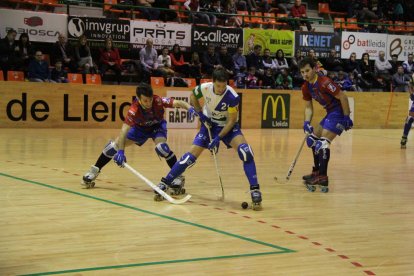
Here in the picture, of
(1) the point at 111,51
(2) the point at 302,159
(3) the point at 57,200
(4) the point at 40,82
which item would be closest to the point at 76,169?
(3) the point at 57,200

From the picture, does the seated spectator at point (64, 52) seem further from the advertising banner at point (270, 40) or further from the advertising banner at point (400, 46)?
the advertising banner at point (400, 46)

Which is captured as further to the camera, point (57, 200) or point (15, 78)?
point (15, 78)


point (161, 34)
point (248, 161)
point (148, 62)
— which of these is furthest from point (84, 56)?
point (248, 161)

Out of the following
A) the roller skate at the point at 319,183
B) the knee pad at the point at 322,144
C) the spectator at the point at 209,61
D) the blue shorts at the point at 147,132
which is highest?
the spectator at the point at 209,61

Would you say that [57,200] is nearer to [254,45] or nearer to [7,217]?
[7,217]

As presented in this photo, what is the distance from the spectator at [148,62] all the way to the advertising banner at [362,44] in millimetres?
8745

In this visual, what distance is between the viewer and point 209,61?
2417cm

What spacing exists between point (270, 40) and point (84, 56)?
24.6 feet

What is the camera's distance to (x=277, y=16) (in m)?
28.5

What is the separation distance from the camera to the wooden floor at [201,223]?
6.15 metres

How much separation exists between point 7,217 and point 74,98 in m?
13.4

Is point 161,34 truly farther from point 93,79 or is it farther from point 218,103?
point 218,103

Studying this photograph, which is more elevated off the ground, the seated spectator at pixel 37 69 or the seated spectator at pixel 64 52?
the seated spectator at pixel 64 52

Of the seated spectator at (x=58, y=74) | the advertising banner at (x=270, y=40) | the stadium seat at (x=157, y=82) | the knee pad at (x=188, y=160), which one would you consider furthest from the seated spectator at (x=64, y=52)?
the knee pad at (x=188, y=160)
